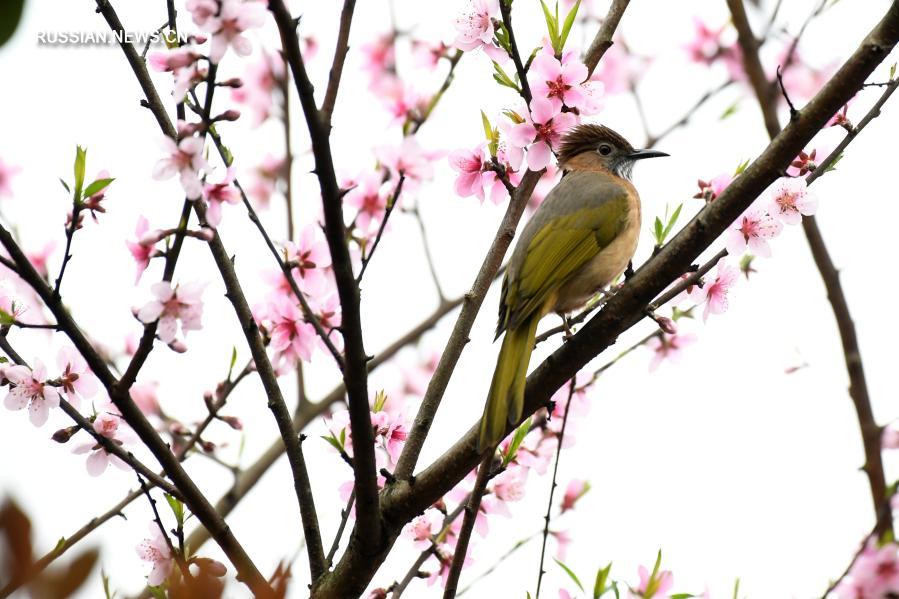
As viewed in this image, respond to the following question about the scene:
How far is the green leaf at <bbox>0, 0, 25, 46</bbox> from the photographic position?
1.10 metres

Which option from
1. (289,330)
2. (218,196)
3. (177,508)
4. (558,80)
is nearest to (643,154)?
(558,80)

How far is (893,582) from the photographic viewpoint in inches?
132

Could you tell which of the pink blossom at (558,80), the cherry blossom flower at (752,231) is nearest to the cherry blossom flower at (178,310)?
the pink blossom at (558,80)

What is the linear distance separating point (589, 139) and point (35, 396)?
3.80 meters

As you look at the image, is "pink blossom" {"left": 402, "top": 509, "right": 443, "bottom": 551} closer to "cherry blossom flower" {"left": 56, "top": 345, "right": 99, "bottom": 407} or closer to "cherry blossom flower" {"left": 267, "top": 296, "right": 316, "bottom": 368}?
"cherry blossom flower" {"left": 267, "top": 296, "right": 316, "bottom": 368}

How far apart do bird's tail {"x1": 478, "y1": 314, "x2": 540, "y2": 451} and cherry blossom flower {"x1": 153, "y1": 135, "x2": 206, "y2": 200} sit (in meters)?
1.16

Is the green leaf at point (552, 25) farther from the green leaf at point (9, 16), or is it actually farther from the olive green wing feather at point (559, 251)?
the green leaf at point (9, 16)

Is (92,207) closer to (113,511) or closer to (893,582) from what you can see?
(113,511)

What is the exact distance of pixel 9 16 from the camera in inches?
43.5

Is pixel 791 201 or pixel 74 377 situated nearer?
pixel 74 377

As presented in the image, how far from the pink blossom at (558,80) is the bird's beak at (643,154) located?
212cm

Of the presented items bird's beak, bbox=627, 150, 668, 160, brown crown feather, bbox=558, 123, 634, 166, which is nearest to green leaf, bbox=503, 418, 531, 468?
bird's beak, bbox=627, 150, 668, 160

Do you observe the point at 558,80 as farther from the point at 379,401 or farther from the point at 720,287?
the point at 379,401

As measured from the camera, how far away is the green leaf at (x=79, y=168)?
296cm
